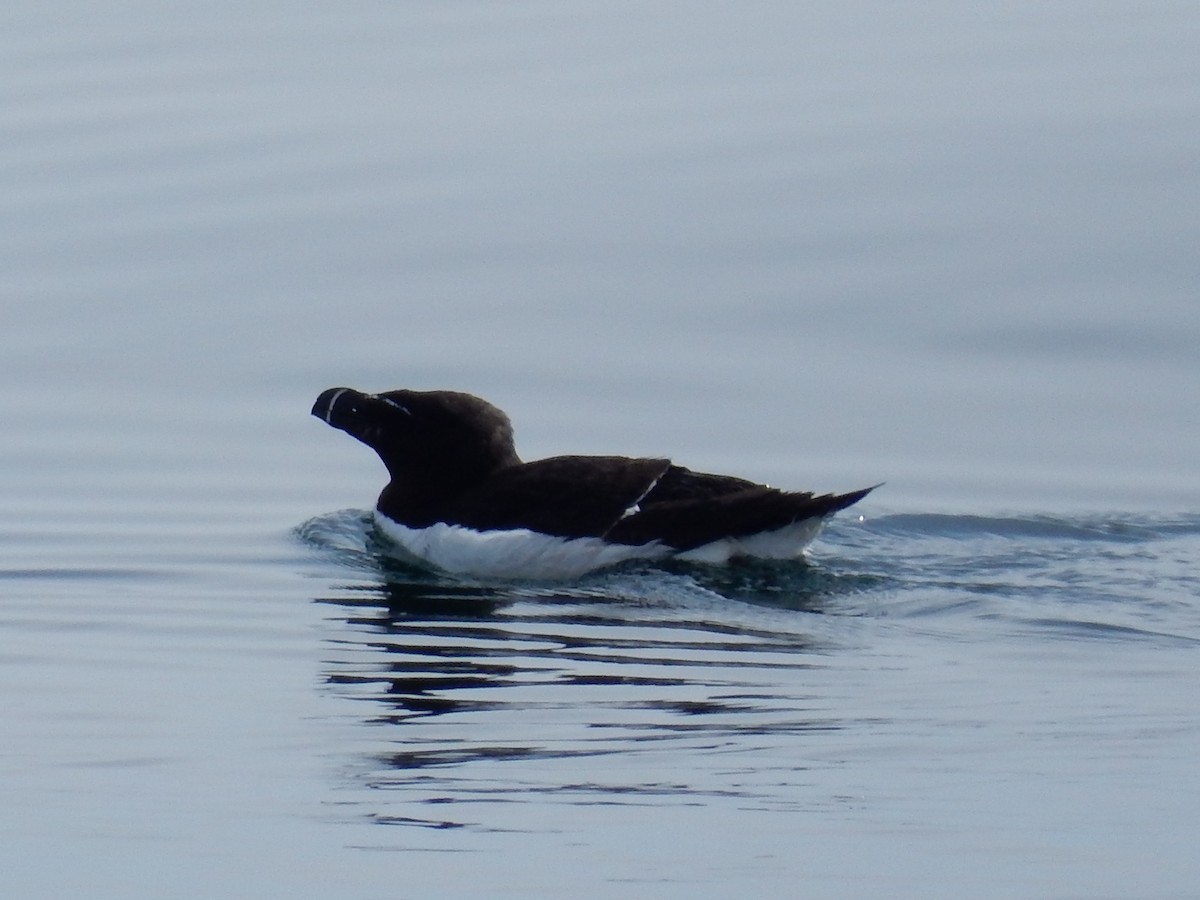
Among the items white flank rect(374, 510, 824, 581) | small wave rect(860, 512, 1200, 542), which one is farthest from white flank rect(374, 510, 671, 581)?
small wave rect(860, 512, 1200, 542)

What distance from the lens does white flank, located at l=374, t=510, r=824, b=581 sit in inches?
412

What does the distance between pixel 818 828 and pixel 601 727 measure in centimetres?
137

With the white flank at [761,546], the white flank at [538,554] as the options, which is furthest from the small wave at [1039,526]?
the white flank at [538,554]

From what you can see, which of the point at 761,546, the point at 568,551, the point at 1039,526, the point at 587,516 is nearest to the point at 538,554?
the point at 568,551

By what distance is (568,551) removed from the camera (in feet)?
34.3

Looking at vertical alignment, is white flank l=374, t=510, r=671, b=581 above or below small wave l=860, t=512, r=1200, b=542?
below

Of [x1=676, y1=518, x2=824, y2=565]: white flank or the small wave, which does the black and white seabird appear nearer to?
[x1=676, y1=518, x2=824, y2=565]: white flank

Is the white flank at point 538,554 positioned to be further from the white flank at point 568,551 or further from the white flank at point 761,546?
the white flank at point 761,546

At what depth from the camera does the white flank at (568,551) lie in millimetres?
10469

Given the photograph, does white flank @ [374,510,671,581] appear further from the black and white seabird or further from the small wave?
the small wave

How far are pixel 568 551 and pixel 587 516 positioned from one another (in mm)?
175

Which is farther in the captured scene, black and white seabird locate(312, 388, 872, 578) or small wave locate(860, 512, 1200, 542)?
small wave locate(860, 512, 1200, 542)

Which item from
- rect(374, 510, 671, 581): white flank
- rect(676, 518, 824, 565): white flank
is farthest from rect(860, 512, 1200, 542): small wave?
rect(374, 510, 671, 581): white flank

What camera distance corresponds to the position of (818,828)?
5.95 meters
